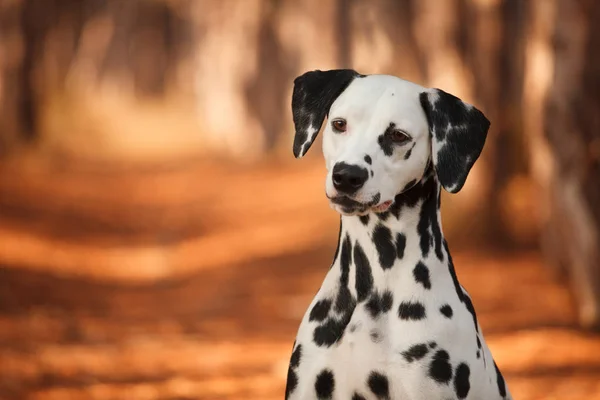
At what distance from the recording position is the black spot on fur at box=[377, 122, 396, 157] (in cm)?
381

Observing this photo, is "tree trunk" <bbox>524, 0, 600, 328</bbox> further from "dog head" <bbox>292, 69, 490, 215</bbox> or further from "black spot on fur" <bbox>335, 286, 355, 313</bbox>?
"black spot on fur" <bbox>335, 286, 355, 313</bbox>

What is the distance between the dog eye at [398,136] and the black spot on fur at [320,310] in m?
0.73

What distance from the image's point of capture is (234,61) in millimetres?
25438

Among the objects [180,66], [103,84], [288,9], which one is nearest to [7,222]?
[288,9]

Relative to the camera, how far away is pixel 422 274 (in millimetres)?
3957

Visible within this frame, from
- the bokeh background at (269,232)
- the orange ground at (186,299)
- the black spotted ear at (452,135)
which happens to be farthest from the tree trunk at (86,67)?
the black spotted ear at (452,135)

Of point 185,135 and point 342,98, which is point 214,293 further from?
point 185,135

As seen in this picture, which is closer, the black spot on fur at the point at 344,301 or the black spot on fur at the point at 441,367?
the black spot on fur at the point at 441,367

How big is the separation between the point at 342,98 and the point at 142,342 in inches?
211

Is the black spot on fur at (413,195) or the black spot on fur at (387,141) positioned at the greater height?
the black spot on fur at (387,141)

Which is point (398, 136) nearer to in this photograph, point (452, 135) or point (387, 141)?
point (387, 141)

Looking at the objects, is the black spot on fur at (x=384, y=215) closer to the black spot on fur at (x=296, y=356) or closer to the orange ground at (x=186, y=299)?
the black spot on fur at (x=296, y=356)

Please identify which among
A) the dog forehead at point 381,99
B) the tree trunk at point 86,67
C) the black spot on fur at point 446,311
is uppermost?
the tree trunk at point 86,67

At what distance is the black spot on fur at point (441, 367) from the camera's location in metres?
3.80
